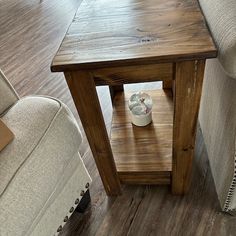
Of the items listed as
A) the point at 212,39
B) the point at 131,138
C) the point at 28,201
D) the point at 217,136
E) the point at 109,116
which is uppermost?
the point at 212,39

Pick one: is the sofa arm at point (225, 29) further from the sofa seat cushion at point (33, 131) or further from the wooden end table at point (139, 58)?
the sofa seat cushion at point (33, 131)

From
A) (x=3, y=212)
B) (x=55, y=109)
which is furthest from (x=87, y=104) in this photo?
Result: (x=3, y=212)

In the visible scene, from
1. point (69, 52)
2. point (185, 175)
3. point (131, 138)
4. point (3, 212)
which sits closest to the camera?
point (3, 212)

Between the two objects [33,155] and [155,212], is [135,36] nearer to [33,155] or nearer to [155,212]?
[33,155]

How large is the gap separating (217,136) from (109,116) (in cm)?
66

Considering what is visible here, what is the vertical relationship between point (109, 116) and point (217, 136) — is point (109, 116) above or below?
below

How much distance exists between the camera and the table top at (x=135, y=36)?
61 centimetres

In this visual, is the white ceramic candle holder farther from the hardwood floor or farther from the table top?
the table top

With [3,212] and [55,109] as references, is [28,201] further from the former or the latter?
[55,109]

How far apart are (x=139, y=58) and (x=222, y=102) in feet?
1.11

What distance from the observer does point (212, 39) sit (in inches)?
24.7

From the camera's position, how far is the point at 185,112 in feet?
2.37

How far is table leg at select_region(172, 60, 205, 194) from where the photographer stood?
0.64 meters

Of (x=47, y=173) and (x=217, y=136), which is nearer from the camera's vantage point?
(x=47, y=173)
